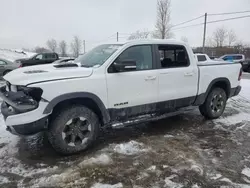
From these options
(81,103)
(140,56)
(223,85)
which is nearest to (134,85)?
(140,56)

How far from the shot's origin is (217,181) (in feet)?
10.4

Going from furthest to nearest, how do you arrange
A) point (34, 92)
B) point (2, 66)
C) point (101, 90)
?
1. point (2, 66)
2. point (101, 90)
3. point (34, 92)

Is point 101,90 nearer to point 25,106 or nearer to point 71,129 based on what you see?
point 71,129

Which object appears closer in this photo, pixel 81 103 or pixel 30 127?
pixel 30 127

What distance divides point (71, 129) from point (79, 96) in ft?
1.83

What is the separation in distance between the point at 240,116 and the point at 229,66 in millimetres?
1372

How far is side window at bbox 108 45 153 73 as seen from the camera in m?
4.32

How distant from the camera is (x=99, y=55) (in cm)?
449

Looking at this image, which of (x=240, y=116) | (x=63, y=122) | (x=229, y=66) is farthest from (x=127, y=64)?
(x=240, y=116)

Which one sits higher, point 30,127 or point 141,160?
point 30,127

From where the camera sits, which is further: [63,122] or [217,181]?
[63,122]

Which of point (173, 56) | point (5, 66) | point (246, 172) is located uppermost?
point (173, 56)

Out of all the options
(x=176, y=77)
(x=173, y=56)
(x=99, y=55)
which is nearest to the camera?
(x=99, y=55)

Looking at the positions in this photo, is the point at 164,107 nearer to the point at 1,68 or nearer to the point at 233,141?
the point at 233,141
